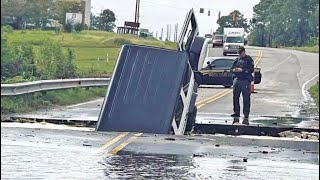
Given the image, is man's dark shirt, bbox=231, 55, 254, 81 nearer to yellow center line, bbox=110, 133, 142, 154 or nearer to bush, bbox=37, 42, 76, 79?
yellow center line, bbox=110, 133, 142, 154

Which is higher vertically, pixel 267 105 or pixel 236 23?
pixel 236 23

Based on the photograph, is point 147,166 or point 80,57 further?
point 80,57

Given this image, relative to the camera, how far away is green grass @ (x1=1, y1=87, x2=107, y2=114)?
794 inches

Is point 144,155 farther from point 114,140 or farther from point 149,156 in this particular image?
point 114,140

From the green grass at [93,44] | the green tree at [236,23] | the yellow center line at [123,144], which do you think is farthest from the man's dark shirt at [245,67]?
the green tree at [236,23]

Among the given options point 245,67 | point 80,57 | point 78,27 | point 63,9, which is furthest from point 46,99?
point 80,57

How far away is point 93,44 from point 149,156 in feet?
144

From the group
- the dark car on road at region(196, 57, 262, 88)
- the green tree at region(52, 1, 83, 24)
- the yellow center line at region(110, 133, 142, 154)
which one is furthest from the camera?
the green tree at region(52, 1, 83, 24)

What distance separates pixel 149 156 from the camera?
10961mm

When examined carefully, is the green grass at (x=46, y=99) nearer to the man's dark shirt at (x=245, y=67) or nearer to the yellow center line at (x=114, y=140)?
the man's dark shirt at (x=245, y=67)

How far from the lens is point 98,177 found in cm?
895

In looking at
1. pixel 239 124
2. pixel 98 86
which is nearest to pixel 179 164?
pixel 239 124

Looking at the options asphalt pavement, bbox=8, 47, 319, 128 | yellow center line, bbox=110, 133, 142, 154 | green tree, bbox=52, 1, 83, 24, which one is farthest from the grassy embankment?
yellow center line, bbox=110, 133, 142, 154

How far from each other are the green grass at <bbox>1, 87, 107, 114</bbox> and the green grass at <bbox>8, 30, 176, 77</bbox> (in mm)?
4776
